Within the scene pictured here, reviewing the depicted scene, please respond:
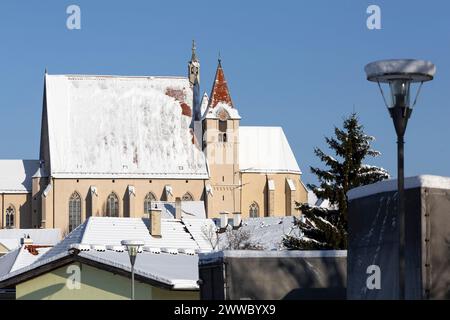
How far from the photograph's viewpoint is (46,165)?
106562mm

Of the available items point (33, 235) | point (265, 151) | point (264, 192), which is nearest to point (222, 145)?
point (265, 151)

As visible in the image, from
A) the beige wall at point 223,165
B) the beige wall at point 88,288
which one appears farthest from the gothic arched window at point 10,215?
the beige wall at point 88,288

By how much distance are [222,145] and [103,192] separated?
33.5 feet

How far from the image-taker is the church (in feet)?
343

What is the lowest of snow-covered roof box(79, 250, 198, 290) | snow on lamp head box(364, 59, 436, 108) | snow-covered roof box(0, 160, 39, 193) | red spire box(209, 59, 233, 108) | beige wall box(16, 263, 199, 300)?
beige wall box(16, 263, 199, 300)

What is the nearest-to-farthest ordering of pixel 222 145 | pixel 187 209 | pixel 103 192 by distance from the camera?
pixel 187 209 → pixel 103 192 → pixel 222 145

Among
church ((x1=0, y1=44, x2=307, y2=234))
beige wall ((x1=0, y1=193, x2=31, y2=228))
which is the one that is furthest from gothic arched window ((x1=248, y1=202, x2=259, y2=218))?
beige wall ((x1=0, y1=193, x2=31, y2=228))

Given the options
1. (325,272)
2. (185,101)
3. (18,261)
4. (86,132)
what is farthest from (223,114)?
(325,272)

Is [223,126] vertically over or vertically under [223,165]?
over

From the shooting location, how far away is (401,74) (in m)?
12.8

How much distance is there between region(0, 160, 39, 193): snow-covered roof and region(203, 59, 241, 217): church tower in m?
14.1

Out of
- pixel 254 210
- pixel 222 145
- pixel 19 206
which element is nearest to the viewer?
pixel 19 206

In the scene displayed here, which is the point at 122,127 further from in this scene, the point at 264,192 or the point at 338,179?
the point at 338,179

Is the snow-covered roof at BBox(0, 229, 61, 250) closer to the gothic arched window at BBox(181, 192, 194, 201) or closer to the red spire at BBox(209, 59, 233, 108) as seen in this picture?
the gothic arched window at BBox(181, 192, 194, 201)
